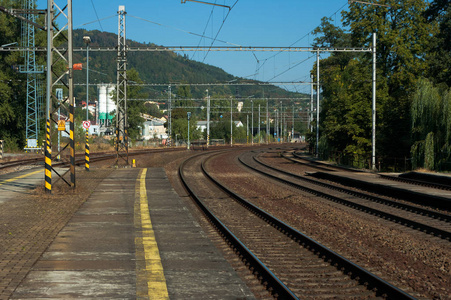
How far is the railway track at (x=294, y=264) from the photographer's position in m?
7.28

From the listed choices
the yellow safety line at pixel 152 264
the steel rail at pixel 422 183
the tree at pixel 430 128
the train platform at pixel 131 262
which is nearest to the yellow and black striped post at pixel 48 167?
the train platform at pixel 131 262

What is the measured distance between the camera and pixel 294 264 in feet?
29.6

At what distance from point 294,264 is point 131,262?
A: 273cm

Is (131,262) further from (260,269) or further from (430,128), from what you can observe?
(430,128)

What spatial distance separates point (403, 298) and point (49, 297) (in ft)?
14.7

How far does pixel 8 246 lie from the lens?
390 inches

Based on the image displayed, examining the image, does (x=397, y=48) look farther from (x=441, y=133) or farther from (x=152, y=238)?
(x=152, y=238)

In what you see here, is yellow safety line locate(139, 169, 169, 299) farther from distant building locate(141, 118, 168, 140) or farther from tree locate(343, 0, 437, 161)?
distant building locate(141, 118, 168, 140)

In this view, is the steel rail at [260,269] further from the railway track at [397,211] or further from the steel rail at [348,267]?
the railway track at [397,211]

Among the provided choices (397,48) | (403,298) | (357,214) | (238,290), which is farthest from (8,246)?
(397,48)

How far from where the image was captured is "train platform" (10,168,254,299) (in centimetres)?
707

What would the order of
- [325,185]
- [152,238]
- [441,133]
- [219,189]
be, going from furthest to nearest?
[441,133], [325,185], [219,189], [152,238]

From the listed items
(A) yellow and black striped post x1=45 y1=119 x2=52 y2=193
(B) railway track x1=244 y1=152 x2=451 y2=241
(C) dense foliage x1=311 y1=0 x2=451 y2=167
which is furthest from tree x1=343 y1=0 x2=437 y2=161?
(A) yellow and black striped post x1=45 y1=119 x2=52 y2=193

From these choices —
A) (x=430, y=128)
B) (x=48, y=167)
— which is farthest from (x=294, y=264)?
(x=430, y=128)
